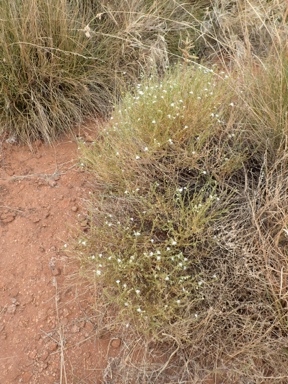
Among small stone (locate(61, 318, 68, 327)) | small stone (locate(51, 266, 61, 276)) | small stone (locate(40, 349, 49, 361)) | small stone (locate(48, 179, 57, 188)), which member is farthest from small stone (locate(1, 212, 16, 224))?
small stone (locate(40, 349, 49, 361))

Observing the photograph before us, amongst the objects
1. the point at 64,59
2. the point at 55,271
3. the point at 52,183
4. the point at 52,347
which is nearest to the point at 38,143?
the point at 52,183

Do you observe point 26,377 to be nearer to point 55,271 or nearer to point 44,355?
point 44,355

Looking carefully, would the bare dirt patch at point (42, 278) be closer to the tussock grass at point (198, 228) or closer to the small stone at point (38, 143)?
the small stone at point (38, 143)

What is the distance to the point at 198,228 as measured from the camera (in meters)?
2.11

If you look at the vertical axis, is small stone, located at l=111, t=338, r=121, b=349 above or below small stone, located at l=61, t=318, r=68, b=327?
below

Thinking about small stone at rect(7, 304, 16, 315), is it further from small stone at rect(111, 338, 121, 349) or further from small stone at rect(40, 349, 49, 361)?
small stone at rect(111, 338, 121, 349)

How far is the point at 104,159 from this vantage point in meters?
2.49

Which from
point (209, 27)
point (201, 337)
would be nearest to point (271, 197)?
point (201, 337)

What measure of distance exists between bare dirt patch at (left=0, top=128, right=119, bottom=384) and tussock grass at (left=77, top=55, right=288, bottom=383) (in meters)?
0.15

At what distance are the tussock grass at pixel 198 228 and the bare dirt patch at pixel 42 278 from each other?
153 millimetres

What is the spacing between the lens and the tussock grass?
193 cm

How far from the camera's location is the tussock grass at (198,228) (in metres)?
1.93

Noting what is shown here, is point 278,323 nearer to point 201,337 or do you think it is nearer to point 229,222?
point 201,337

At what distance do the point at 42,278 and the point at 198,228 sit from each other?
82 centimetres
